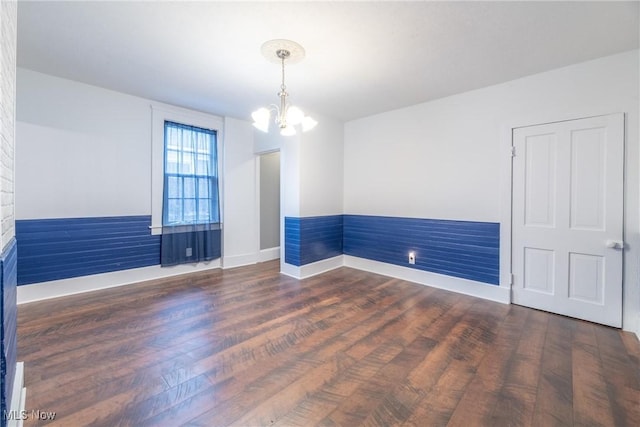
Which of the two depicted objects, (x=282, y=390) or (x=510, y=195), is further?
(x=510, y=195)

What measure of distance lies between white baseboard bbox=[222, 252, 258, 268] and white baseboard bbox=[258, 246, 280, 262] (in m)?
0.14

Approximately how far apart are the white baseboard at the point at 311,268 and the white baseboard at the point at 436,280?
11.6 inches

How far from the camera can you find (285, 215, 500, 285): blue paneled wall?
3.52 m

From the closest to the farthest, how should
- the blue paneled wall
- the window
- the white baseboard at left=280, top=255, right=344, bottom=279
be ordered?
the blue paneled wall < the window < the white baseboard at left=280, top=255, right=344, bottom=279

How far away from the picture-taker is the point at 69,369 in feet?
6.56

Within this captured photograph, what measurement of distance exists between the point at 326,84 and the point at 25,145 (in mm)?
3557

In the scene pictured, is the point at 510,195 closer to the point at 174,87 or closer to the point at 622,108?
the point at 622,108

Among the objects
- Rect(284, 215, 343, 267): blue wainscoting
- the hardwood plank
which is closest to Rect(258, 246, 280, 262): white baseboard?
Rect(284, 215, 343, 267): blue wainscoting

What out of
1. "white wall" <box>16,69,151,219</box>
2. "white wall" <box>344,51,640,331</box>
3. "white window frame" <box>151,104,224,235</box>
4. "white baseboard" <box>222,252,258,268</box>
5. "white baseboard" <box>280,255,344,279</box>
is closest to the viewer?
"white wall" <box>344,51,640,331</box>

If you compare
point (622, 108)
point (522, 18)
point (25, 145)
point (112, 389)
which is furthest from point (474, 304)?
point (25, 145)

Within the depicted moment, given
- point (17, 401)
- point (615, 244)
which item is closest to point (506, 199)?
point (615, 244)

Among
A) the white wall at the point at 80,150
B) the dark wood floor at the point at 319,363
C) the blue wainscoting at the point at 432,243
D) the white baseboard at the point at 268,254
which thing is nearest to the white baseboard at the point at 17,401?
the dark wood floor at the point at 319,363

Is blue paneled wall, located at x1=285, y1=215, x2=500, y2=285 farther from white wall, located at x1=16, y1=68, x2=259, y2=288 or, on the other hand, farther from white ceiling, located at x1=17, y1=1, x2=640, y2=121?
white wall, located at x1=16, y1=68, x2=259, y2=288

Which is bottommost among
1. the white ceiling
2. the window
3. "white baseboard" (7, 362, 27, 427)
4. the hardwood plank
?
the hardwood plank
